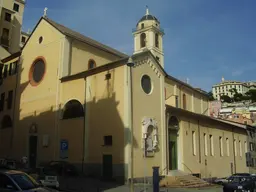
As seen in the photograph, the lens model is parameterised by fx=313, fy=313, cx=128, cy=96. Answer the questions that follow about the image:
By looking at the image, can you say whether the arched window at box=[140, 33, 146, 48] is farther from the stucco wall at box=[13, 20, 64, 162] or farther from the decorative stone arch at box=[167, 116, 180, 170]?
the decorative stone arch at box=[167, 116, 180, 170]

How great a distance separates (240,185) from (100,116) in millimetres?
11253

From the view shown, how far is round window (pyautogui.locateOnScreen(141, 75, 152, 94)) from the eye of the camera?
25328mm

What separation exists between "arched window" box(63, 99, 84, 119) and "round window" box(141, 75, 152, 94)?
18.4ft

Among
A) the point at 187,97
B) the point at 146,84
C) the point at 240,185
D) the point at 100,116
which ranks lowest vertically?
the point at 240,185

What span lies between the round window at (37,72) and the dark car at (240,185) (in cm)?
2020

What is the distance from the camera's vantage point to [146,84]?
84.3 ft

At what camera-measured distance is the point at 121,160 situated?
74.2ft

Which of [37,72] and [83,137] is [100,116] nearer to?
[83,137]

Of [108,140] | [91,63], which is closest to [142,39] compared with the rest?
[91,63]

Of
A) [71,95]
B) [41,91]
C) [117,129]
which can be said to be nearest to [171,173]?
[117,129]

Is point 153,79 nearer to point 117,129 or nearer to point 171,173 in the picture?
point 117,129

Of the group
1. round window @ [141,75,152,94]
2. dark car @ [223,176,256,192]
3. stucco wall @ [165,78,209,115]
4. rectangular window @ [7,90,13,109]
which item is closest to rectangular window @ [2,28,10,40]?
rectangular window @ [7,90,13,109]

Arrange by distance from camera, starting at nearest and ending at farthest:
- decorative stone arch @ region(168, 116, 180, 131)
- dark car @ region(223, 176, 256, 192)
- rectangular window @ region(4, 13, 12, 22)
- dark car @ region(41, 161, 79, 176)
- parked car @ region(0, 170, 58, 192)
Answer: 1. parked car @ region(0, 170, 58, 192)
2. dark car @ region(223, 176, 256, 192)
3. dark car @ region(41, 161, 79, 176)
4. decorative stone arch @ region(168, 116, 180, 131)
5. rectangular window @ region(4, 13, 12, 22)

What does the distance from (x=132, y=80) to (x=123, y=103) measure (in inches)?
76.8
